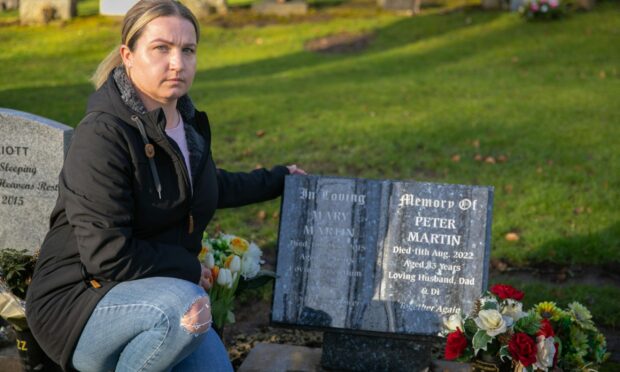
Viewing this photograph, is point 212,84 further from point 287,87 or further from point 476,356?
point 476,356

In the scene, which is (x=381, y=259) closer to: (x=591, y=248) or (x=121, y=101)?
(x=121, y=101)

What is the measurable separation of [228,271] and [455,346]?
113 cm

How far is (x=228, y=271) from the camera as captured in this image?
4141 mm

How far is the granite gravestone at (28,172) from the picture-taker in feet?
18.3

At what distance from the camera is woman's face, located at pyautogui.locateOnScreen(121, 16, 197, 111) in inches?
137

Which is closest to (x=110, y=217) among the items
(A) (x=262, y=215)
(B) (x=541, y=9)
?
(A) (x=262, y=215)

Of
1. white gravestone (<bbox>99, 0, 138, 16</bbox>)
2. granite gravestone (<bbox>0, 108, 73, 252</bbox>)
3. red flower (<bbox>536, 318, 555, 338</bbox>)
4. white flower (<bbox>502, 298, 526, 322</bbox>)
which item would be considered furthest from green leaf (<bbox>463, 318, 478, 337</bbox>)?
white gravestone (<bbox>99, 0, 138, 16</bbox>)

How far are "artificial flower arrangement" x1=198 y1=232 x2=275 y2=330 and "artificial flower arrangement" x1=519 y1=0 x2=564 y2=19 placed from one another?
14.5 m

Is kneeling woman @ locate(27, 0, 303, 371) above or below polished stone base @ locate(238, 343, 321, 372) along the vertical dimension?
above

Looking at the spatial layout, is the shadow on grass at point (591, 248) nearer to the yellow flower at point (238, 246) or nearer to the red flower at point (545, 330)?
the red flower at point (545, 330)

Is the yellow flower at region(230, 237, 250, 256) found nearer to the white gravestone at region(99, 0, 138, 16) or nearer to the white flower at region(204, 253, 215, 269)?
the white flower at region(204, 253, 215, 269)

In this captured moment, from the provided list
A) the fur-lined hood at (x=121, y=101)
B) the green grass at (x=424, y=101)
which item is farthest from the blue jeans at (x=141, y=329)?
the green grass at (x=424, y=101)

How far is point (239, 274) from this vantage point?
4.24 metres

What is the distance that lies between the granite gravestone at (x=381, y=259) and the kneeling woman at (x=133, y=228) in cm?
69
